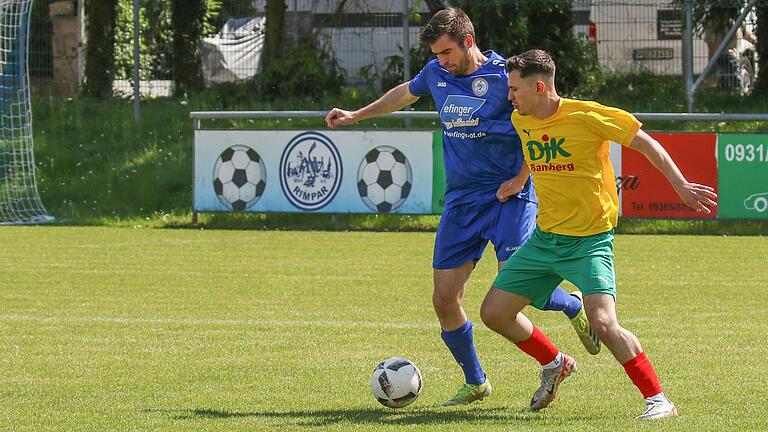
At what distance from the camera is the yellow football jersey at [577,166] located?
650 cm

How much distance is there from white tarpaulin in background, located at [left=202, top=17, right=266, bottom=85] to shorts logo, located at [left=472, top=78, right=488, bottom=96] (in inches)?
694

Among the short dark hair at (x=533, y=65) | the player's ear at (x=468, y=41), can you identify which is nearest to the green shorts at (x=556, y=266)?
the short dark hair at (x=533, y=65)

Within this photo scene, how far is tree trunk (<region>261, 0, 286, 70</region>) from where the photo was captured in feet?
80.6

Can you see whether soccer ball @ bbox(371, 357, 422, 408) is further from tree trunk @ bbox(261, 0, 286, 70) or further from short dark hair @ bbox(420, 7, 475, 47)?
tree trunk @ bbox(261, 0, 286, 70)

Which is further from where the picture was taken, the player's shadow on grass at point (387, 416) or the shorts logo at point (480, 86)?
the shorts logo at point (480, 86)

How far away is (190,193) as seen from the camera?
66.7ft

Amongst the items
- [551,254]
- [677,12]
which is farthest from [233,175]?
[551,254]

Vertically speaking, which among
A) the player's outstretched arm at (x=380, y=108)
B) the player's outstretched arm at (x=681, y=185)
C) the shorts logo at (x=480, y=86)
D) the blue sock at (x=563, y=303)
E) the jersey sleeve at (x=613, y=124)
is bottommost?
the blue sock at (x=563, y=303)

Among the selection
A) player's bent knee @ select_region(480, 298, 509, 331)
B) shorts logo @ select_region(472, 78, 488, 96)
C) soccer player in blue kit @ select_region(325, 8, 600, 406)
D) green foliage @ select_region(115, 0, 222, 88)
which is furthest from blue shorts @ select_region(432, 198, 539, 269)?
green foliage @ select_region(115, 0, 222, 88)

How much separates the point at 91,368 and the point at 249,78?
16.2 m

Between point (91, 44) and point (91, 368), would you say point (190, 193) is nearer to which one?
point (91, 44)

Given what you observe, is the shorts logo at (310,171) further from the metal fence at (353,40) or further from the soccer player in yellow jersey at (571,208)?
the soccer player in yellow jersey at (571,208)

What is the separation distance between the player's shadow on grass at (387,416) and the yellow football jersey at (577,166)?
934mm

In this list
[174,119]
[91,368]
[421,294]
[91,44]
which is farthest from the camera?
[91,44]
